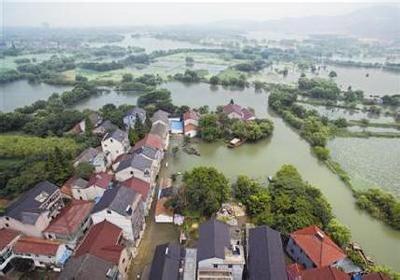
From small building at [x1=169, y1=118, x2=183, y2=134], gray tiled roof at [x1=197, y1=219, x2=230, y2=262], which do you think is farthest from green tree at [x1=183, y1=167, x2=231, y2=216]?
small building at [x1=169, y1=118, x2=183, y2=134]

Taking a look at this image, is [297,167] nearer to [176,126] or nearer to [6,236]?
[176,126]

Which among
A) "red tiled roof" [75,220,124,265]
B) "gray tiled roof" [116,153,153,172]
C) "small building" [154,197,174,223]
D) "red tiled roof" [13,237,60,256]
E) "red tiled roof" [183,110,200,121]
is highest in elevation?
"gray tiled roof" [116,153,153,172]

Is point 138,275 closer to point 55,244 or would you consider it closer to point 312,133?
point 55,244

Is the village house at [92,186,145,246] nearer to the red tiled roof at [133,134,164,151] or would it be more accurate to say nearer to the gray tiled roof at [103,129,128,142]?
the red tiled roof at [133,134,164,151]

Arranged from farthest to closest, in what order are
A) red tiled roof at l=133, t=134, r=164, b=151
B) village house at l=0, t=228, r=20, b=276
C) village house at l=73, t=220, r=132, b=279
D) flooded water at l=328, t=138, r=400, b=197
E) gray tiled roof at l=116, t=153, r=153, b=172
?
1. red tiled roof at l=133, t=134, r=164, b=151
2. flooded water at l=328, t=138, r=400, b=197
3. gray tiled roof at l=116, t=153, r=153, b=172
4. village house at l=0, t=228, r=20, b=276
5. village house at l=73, t=220, r=132, b=279

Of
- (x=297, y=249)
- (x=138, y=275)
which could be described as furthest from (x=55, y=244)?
(x=297, y=249)

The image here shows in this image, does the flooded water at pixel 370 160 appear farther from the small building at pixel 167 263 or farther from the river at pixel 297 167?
the small building at pixel 167 263
